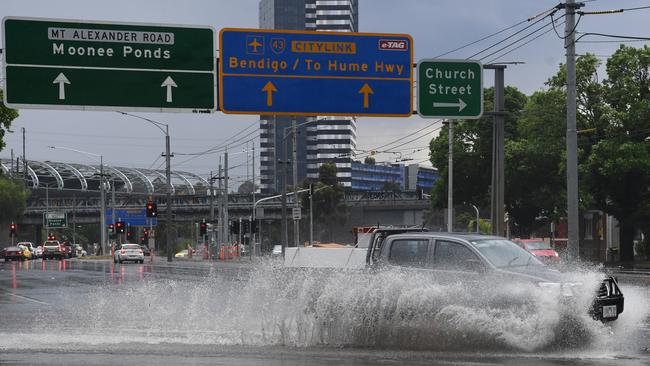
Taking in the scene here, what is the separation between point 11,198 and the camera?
90562mm

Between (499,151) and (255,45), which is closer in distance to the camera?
(255,45)

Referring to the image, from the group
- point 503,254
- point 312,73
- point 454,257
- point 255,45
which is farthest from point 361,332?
point 255,45

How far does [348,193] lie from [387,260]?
9086 centimetres

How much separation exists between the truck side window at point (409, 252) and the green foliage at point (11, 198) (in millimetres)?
81944

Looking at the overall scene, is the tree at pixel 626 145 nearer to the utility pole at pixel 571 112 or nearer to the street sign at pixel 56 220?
the utility pole at pixel 571 112

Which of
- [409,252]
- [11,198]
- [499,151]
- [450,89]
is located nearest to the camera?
[409,252]

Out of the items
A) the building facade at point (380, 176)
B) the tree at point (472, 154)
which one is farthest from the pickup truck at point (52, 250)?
the building facade at point (380, 176)

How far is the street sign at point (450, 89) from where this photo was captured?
20.5 metres

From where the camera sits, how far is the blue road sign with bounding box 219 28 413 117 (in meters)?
19.2

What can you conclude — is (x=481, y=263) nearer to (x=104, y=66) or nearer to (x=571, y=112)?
(x=104, y=66)

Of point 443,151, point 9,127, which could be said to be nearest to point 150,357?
point 9,127

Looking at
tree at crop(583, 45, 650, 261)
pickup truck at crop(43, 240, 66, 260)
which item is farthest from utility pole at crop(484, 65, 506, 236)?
pickup truck at crop(43, 240, 66, 260)

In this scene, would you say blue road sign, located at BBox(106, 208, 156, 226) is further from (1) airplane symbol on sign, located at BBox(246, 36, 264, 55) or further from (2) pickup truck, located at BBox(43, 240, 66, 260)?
(1) airplane symbol on sign, located at BBox(246, 36, 264, 55)

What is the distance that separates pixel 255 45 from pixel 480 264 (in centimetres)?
904
